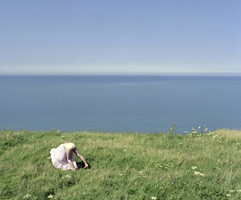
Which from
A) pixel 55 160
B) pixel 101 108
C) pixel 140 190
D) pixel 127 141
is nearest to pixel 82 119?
pixel 101 108

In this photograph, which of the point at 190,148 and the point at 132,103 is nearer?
the point at 190,148

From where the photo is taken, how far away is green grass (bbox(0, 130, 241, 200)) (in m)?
6.34

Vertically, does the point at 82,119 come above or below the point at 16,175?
below

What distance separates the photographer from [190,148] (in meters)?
12.1

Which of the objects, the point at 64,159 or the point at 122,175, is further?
the point at 64,159

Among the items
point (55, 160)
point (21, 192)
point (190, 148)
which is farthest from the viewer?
point (190, 148)

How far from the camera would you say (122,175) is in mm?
7617

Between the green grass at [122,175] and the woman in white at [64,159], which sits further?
the woman in white at [64,159]

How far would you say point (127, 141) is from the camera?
1344 cm

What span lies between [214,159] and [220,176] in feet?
7.51

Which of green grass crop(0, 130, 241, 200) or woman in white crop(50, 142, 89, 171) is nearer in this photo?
green grass crop(0, 130, 241, 200)

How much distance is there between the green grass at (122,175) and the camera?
634 cm

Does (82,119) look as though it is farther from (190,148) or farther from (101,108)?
(190,148)

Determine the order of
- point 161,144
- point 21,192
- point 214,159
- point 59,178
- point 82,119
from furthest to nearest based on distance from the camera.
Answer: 1. point 82,119
2. point 161,144
3. point 214,159
4. point 59,178
5. point 21,192
